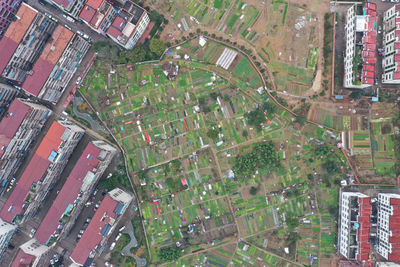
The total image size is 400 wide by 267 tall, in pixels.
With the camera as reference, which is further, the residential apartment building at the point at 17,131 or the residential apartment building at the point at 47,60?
the residential apartment building at the point at 47,60

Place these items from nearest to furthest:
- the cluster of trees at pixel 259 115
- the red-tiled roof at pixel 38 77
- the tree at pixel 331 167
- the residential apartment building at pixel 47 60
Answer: the residential apartment building at pixel 47 60 → the red-tiled roof at pixel 38 77 → the tree at pixel 331 167 → the cluster of trees at pixel 259 115

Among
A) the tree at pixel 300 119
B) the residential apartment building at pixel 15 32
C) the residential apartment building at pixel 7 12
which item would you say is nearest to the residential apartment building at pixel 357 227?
the tree at pixel 300 119

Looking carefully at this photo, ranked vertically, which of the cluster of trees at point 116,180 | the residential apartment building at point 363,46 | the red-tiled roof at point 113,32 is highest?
the residential apartment building at point 363,46

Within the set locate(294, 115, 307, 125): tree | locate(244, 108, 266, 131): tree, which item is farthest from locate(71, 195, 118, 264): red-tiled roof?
locate(294, 115, 307, 125): tree

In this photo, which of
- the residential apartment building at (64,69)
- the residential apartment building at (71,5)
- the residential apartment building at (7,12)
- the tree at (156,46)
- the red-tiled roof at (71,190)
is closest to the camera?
the residential apartment building at (71,5)

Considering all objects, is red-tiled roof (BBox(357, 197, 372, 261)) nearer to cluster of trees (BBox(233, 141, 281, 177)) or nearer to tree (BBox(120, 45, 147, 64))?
cluster of trees (BBox(233, 141, 281, 177))

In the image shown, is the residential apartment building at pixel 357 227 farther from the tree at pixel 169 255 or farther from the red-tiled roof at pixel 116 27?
the red-tiled roof at pixel 116 27

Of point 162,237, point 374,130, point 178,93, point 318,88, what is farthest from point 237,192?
point 374,130

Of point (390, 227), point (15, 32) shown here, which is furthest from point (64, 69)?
point (390, 227)
